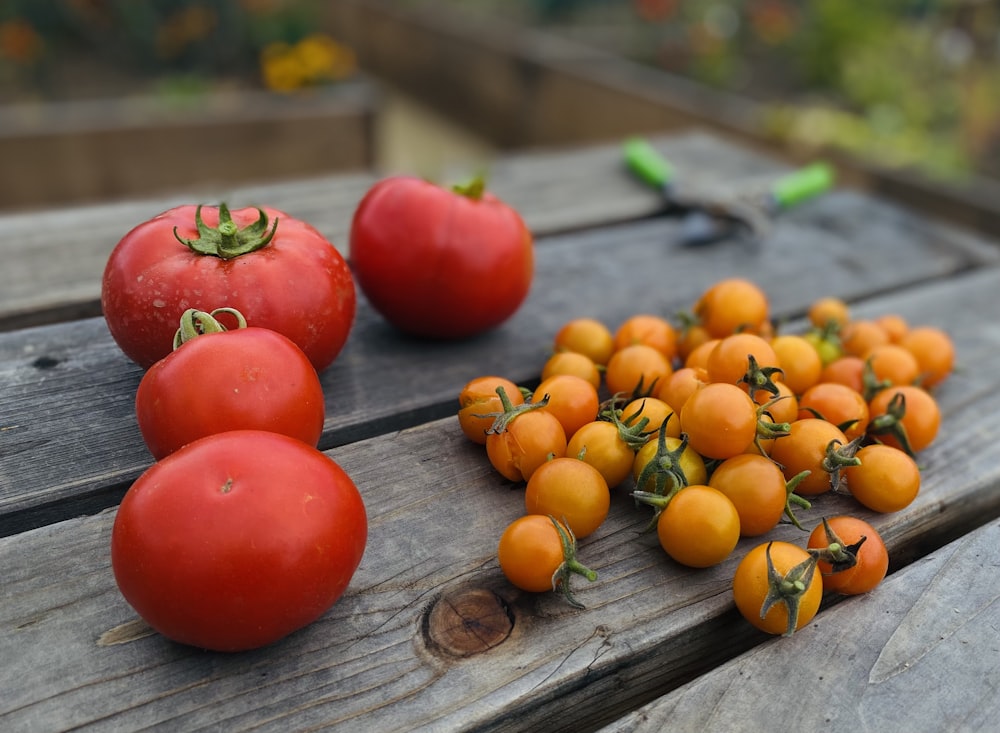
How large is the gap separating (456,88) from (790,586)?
6168 mm

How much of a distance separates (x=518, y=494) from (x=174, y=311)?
1.67 feet

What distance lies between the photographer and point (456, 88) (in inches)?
255

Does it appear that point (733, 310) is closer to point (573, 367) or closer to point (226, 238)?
point (573, 367)

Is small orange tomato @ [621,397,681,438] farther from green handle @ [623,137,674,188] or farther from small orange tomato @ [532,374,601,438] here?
green handle @ [623,137,674,188]

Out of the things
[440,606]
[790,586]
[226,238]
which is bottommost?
[440,606]

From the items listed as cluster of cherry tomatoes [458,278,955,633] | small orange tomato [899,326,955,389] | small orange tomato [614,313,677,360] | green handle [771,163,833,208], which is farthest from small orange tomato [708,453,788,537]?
green handle [771,163,833,208]

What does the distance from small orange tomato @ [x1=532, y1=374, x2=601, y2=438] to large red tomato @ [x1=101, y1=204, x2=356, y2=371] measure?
0.33m

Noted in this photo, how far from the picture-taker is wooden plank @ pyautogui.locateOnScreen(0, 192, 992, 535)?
3.52 feet

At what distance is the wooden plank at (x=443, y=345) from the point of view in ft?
3.52

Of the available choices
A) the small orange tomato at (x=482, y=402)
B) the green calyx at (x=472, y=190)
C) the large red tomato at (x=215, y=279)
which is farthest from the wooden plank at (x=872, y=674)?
the green calyx at (x=472, y=190)

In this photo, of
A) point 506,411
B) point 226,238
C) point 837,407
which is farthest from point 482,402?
point 837,407

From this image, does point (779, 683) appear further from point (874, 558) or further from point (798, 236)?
A: point (798, 236)

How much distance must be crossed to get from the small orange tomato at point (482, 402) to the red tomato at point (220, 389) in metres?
0.26

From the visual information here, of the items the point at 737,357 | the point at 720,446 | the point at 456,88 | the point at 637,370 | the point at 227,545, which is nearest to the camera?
the point at 227,545
